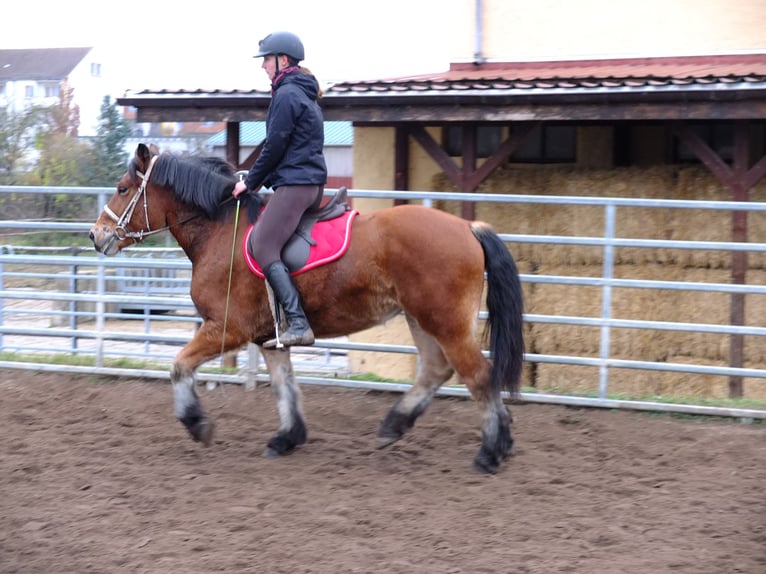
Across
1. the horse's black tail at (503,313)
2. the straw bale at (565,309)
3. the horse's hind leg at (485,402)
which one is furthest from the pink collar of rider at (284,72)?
the straw bale at (565,309)

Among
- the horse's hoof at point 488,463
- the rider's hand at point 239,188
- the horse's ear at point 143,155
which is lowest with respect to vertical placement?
the horse's hoof at point 488,463

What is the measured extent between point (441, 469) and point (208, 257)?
6.46ft

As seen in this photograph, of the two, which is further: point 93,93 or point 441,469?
point 93,93

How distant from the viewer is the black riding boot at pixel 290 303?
220 inches

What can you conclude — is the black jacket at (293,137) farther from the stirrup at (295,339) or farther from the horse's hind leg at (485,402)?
the horse's hind leg at (485,402)

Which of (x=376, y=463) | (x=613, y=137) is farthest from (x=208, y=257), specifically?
(x=613, y=137)

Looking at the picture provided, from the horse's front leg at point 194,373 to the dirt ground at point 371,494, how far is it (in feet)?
0.70

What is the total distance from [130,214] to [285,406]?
63.8 inches

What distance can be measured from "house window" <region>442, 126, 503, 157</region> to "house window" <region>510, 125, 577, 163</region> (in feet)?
1.06

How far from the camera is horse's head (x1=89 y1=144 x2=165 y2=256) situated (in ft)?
20.2

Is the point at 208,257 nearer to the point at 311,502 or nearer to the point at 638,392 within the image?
the point at 311,502

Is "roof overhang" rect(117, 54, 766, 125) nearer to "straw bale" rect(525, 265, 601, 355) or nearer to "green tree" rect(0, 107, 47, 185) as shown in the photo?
"straw bale" rect(525, 265, 601, 355)

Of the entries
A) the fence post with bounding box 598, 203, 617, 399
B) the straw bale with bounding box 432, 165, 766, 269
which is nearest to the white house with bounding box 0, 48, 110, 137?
the straw bale with bounding box 432, 165, 766, 269

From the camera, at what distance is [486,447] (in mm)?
5504
